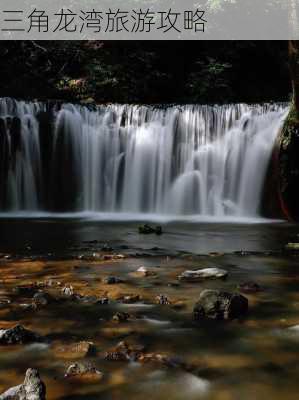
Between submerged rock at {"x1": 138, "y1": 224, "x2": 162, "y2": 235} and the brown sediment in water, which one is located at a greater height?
the brown sediment in water

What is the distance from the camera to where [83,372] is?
2.51m

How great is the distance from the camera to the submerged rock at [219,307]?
3443 millimetres

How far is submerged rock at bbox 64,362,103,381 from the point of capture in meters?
2.48

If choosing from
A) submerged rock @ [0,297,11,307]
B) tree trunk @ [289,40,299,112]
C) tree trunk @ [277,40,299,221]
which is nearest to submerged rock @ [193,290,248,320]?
submerged rock @ [0,297,11,307]

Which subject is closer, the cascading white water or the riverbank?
→ the riverbank

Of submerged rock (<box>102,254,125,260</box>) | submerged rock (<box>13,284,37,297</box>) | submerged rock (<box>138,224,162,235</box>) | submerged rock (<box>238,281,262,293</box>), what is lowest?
submerged rock (<box>138,224,162,235</box>)

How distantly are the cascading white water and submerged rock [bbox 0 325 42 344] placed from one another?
39.1 ft

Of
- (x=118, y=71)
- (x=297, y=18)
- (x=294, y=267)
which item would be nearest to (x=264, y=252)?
(x=294, y=267)

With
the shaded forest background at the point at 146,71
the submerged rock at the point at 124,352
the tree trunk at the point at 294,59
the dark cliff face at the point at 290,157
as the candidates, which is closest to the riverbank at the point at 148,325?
the submerged rock at the point at 124,352

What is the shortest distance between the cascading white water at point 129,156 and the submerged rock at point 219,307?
37.0 feet

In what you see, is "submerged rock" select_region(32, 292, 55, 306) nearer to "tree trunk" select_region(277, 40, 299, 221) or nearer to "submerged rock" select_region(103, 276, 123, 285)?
"submerged rock" select_region(103, 276, 123, 285)

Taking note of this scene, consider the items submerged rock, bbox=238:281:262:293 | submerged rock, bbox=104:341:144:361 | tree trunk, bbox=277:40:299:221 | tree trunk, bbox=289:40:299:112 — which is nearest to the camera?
submerged rock, bbox=104:341:144:361

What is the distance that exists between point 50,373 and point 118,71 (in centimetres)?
1857

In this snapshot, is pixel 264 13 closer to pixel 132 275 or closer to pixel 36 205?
pixel 36 205
